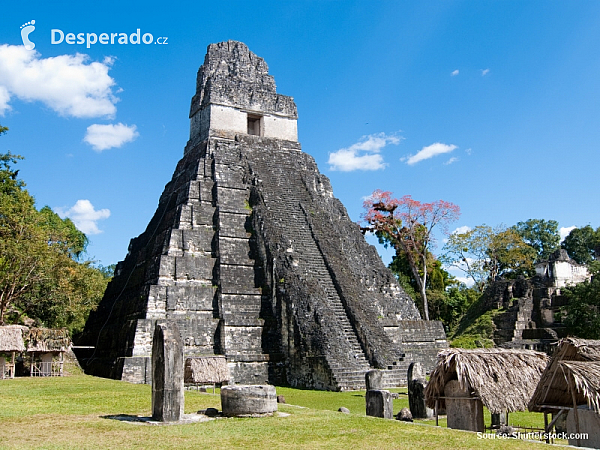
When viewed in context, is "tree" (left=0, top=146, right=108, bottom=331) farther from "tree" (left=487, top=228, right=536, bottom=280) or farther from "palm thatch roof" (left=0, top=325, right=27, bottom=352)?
"tree" (left=487, top=228, right=536, bottom=280)

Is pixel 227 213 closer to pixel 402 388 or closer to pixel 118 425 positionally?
pixel 402 388

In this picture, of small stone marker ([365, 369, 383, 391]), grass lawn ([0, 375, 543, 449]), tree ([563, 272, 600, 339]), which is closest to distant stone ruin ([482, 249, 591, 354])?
tree ([563, 272, 600, 339])

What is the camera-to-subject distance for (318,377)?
643 inches

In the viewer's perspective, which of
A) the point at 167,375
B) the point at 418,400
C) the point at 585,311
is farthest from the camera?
the point at 585,311

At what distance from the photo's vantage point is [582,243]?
5028cm

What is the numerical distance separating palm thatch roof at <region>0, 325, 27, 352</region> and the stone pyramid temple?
8.70ft

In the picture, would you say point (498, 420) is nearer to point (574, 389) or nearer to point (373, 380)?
point (574, 389)

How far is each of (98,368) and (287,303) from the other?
672 centimetres

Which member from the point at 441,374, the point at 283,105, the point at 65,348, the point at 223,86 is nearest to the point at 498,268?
the point at 283,105

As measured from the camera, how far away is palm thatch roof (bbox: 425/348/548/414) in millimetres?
8609

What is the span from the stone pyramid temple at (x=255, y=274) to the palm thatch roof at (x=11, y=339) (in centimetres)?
265

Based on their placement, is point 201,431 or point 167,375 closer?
point 201,431

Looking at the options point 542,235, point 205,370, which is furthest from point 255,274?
point 542,235

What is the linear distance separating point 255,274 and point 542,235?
129 feet
